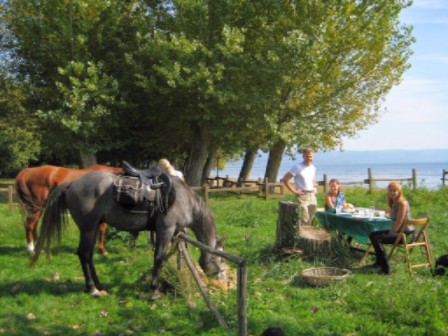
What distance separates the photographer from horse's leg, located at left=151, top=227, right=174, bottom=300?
620 cm

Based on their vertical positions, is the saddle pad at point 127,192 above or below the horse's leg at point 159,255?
above

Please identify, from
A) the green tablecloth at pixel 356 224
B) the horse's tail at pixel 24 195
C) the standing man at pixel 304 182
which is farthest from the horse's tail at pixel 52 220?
the green tablecloth at pixel 356 224

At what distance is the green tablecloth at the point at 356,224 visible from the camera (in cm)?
786

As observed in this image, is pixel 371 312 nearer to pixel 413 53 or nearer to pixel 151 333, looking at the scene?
pixel 151 333

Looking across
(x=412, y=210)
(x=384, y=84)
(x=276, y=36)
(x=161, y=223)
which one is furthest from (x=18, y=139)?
(x=161, y=223)

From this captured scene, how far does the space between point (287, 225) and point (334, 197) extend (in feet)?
7.03

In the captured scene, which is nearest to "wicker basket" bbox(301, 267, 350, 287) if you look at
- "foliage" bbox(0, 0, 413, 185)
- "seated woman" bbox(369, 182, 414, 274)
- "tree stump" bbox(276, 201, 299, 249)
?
"seated woman" bbox(369, 182, 414, 274)

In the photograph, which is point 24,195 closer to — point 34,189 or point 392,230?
point 34,189

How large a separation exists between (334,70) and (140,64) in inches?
332

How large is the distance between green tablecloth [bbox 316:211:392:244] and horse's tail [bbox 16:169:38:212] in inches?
220

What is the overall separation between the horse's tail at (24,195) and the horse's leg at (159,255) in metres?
3.61

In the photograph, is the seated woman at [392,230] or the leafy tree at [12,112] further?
the leafy tree at [12,112]

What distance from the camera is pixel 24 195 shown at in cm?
881

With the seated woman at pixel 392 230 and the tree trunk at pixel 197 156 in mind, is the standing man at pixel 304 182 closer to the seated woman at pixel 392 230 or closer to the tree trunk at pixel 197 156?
the seated woman at pixel 392 230
